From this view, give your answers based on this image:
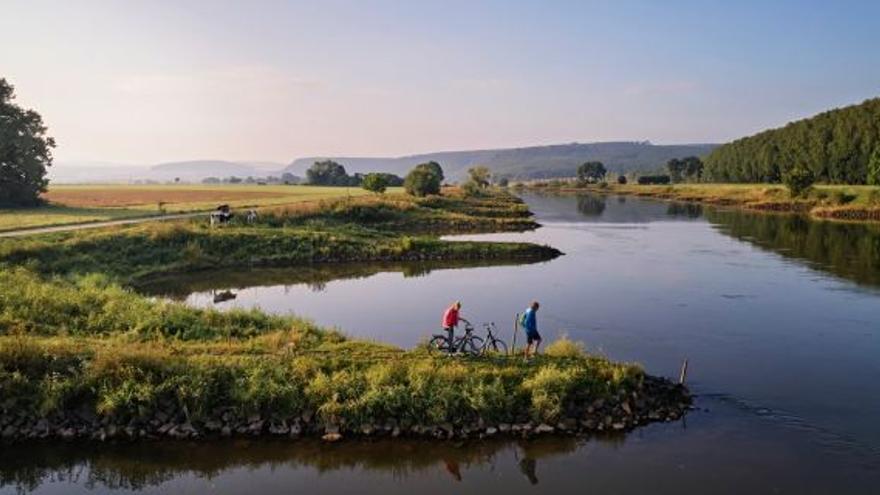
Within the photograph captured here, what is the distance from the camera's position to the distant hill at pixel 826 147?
13562cm

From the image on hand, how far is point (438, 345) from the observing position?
27.1 metres

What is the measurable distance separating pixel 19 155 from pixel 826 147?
142759 mm

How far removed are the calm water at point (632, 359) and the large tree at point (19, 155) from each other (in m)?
40.1

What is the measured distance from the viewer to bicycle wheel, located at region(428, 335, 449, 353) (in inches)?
1057

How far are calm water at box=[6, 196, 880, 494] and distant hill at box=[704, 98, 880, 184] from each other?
82.8 metres

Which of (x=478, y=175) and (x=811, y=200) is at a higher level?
(x=478, y=175)

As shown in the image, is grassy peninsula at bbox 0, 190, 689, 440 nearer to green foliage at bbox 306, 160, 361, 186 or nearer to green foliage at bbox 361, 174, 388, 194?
green foliage at bbox 361, 174, 388, 194

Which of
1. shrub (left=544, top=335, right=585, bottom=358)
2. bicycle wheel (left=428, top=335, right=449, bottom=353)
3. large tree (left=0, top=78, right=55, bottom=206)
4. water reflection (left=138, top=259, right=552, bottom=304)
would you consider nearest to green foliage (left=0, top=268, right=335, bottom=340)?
bicycle wheel (left=428, top=335, right=449, bottom=353)

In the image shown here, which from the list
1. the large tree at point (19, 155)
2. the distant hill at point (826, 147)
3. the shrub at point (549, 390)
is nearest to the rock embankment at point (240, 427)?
the shrub at point (549, 390)

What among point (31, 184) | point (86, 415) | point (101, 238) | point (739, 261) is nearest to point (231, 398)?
point (86, 415)

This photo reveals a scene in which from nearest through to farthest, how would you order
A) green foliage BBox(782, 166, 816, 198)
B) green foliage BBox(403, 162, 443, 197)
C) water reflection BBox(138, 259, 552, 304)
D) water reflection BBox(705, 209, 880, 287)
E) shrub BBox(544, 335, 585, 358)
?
shrub BBox(544, 335, 585, 358), water reflection BBox(138, 259, 552, 304), water reflection BBox(705, 209, 880, 287), green foliage BBox(403, 162, 443, 197), green foliage BBox(782, 166, 816, 198)

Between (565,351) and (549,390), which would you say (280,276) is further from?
(549,390)

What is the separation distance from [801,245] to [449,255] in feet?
120

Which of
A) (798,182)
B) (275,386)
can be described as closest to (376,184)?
(798,182)
